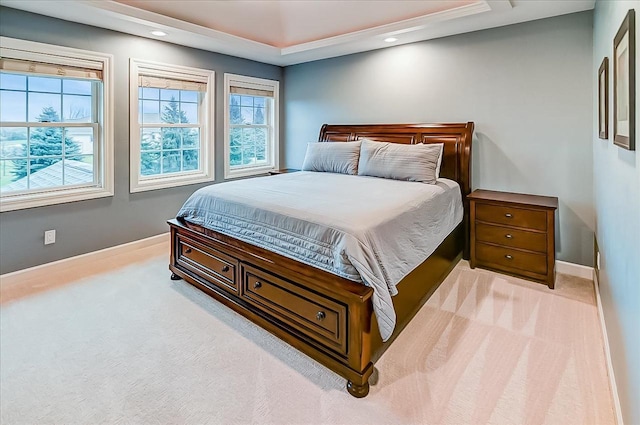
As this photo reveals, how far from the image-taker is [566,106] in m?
3.25

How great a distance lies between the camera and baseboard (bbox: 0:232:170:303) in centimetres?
305

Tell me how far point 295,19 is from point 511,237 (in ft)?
11.5

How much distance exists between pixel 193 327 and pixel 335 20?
3.60 m

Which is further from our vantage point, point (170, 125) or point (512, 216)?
point (170, 125)

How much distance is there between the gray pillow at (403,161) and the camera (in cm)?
339

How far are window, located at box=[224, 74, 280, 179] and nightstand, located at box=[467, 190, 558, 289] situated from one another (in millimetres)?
3172

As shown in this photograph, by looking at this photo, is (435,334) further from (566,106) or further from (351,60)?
(351,60)

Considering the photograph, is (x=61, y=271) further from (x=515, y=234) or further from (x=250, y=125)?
(x=515, y=234)

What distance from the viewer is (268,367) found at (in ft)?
6.70

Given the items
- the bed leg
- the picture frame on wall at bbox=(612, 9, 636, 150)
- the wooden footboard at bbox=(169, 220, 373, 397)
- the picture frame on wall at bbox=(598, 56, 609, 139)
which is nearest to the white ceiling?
the picture frame on wall at bbox=(598, 56, 609, 139)

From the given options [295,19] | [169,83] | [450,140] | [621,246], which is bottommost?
[621,246]

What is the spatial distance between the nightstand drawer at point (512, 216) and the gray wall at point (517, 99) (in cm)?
51

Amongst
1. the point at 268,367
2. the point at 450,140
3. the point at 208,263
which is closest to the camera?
the point at 268,367

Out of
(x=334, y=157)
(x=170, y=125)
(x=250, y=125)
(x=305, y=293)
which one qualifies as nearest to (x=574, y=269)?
(x=334, y=157)
